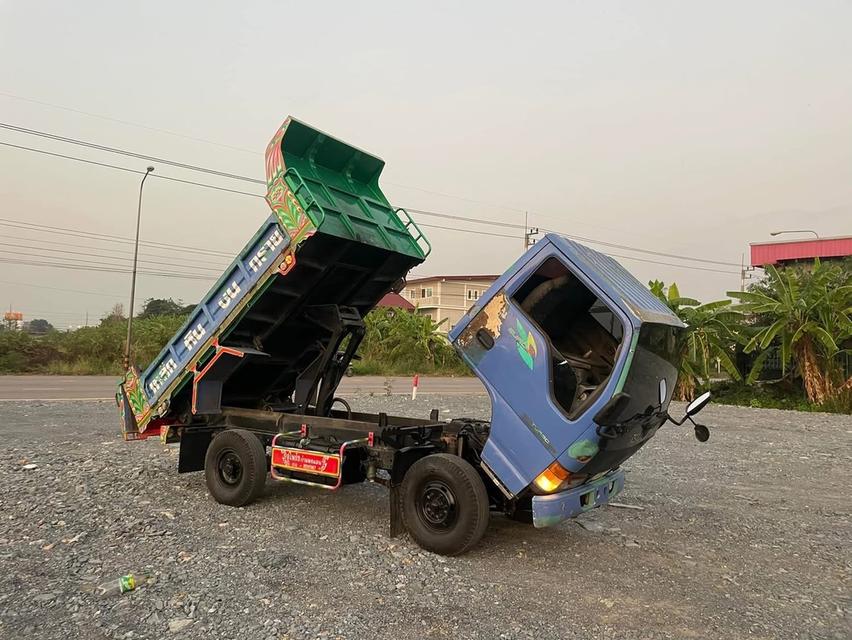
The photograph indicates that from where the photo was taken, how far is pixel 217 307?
21.9 ft

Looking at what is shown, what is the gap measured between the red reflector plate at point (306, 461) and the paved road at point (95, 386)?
1250cm

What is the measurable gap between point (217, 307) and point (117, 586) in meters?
3.08

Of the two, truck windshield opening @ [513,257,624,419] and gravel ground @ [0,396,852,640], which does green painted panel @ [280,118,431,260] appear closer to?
truck windshield opening @ [513,257,624,419]

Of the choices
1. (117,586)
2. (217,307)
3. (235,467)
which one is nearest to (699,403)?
(117,586)

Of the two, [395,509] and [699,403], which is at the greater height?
[699,403]

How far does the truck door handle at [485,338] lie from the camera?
5.16 m

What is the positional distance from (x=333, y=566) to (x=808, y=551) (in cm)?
425

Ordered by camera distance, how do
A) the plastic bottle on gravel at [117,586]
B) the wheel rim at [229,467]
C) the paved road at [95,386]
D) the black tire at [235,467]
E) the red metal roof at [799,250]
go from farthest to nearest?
the red metal roof at [799,250]
the paved road at [95,386]
the wheel rim at [229,467]
the black tire at [235,467]
the plastic bottle on gravel at [117,586]

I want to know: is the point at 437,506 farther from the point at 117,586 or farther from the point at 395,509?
the point at 117,586

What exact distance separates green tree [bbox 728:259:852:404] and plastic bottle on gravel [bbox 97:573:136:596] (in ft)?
56.9

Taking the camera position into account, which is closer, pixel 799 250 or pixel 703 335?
pixel 703 335

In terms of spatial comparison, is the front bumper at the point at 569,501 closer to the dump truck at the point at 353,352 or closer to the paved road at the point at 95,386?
the dump truck at the point at 353,352

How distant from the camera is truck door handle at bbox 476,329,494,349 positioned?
5156 millimetres

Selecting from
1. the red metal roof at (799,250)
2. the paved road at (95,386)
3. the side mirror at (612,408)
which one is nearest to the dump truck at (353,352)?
the side mirror at (612,408)
